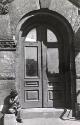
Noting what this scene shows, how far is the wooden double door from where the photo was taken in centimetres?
1169

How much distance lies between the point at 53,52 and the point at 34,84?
4.79 feet

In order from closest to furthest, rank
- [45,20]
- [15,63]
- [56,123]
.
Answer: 1. [56,123]
2. [15,63]
3. [45,20]

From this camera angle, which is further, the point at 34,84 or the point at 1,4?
the point at 34,84

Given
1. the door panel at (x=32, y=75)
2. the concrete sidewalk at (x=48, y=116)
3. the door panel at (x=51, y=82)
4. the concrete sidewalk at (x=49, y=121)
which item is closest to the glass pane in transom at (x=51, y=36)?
the door panel at (x=51, y=82)

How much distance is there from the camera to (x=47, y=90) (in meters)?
11.7

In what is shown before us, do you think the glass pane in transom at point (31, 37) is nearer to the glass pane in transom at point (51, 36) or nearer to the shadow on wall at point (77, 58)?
the glass pane in transom at point (51, 36)

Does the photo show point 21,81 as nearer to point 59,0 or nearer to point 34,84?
point 34,84

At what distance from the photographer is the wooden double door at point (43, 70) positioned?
38.3ft

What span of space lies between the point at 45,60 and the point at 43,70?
15.5 inches

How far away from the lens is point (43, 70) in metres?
11.8

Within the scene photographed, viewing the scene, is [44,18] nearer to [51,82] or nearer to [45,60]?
[45,60]

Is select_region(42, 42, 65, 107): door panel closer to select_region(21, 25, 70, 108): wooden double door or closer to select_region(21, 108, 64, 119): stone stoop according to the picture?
select_region(21, 25, 70, 108): wooden double door

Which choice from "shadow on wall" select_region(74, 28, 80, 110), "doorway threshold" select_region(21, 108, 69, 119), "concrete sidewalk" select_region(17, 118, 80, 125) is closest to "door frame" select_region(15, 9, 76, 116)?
"shadow on wall" select_region(74, 28, 80, 110)

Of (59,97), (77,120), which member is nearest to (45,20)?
(59,97)
